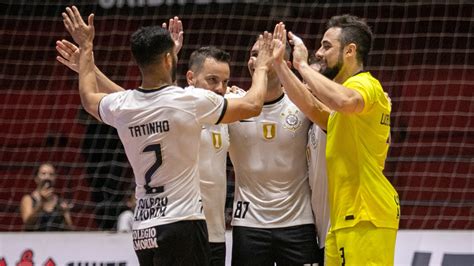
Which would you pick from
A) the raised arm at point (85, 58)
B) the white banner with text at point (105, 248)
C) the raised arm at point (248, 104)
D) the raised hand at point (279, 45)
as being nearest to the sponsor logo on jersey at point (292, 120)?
the raised hand at point (279, 45)

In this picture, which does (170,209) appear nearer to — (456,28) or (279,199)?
(279,199)

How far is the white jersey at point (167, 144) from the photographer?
174 inches

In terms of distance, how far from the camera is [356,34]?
489 centimetres

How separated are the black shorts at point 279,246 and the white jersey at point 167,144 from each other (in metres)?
0.78

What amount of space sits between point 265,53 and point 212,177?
2.60 feet

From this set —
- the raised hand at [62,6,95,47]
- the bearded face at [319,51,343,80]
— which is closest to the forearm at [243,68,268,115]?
the bearded face at [319,51,343,80]

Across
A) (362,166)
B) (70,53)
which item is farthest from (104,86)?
(362,166)

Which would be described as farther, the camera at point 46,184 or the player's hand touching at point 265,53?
the camera at point 46,184

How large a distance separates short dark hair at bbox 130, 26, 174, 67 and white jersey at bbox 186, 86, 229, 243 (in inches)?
32.6

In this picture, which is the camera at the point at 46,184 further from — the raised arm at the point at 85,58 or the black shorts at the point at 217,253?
the raised arm at the point at 85,58

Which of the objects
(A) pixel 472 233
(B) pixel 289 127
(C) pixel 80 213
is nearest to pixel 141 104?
(B) pixel 289 127

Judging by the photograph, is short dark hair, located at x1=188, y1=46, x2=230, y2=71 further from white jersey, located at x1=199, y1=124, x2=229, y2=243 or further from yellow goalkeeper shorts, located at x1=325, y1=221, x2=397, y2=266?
yellow goalkeeper shorts, located at x1=325, y1=221, x2=397, y2=266

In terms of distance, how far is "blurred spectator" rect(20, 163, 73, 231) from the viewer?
9.14 meters

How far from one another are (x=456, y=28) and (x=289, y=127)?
6037 millimetres
